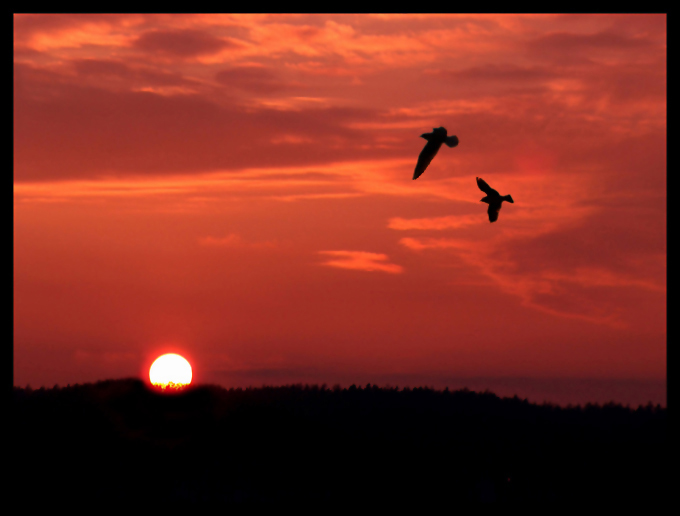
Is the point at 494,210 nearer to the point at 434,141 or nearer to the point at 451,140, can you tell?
the point at 451,140

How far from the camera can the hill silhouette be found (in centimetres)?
1548

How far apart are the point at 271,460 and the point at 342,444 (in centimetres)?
162

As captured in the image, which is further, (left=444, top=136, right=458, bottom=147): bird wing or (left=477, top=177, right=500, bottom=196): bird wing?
(left=477, top=177, right=500, bottom=196): bird wing

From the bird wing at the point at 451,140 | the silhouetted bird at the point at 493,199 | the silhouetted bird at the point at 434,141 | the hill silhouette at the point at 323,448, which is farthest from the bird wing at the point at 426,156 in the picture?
the hill silhouette at the point at 323,448

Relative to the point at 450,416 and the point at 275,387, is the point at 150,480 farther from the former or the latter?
the point at 450,416

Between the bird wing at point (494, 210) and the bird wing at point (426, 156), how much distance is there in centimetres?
200

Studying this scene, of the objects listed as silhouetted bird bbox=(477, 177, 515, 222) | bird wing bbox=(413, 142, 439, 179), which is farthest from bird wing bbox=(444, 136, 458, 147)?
silhouetted bird bbox=(477, 177, 515, 222)

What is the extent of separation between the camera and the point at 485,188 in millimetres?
15805

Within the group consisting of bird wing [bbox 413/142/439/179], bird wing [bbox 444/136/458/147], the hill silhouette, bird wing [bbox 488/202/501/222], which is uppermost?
bird wing [bbox 444/136/458/147]

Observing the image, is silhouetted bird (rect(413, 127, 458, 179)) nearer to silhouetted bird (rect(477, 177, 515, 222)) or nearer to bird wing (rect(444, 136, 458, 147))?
bird wing (rect(444, 136, 458, 147))

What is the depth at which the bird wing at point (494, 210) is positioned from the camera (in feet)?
49.9

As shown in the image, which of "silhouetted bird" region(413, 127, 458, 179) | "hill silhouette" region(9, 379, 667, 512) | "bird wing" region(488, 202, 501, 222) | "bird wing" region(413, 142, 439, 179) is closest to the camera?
"bird wing" region(413, 142, 439, 179)

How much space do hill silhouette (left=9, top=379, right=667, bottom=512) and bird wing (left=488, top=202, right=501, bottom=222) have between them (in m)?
5.18

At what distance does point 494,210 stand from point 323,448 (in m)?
6.46
